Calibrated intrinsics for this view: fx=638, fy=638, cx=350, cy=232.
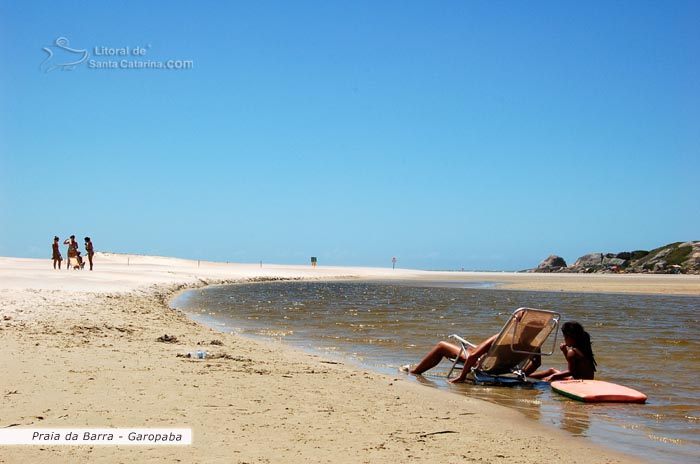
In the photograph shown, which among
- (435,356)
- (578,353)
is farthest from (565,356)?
(435,356)

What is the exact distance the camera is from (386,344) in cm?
1321

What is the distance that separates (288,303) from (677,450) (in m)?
20.1

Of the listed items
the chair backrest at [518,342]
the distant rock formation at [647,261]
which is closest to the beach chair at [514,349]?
the chair backrest at [518,342]

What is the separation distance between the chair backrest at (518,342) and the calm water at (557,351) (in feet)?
1.89

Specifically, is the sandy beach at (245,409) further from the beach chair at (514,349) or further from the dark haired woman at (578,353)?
the dark haired woman at (578,353)

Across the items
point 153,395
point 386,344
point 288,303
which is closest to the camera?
point 153,395

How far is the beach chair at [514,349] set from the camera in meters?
9.30

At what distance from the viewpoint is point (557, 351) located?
13133 mm

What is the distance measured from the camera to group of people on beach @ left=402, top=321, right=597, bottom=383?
8.95 m

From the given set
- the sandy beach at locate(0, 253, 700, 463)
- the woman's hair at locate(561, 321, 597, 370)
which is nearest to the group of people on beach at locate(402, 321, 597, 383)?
the woman's hair at locate(561, 321, 597, 370)

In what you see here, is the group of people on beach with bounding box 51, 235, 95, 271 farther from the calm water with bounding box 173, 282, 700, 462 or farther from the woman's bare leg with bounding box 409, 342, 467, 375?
the woman's bare leg with bounding box 409, 342, 467, 375

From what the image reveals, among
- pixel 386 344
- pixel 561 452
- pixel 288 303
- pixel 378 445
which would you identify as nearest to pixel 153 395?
pixel 378 445

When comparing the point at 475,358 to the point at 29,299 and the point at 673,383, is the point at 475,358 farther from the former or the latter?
the point at 29,299
